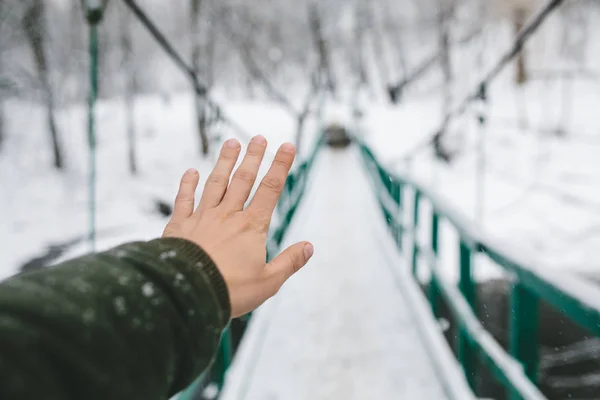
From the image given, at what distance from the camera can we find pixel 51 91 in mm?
9023

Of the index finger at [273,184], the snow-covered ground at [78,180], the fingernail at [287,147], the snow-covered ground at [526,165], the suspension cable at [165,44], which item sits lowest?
the snow-covered ground at [526,165]

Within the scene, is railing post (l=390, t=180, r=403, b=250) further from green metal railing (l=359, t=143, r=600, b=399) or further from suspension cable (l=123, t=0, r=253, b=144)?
suspension cable (l=123, t=0, r=253, b=144)

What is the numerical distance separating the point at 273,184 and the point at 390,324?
2.64 meters

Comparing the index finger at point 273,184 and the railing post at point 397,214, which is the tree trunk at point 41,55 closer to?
the railing post at point 397,214

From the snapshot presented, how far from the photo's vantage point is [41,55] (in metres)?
8.44

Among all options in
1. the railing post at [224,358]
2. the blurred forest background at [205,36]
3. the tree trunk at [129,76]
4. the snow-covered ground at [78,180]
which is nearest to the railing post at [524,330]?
the railing post at [224,358]

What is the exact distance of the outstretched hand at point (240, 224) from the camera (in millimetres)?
779

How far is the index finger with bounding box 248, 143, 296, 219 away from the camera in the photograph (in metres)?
0.87

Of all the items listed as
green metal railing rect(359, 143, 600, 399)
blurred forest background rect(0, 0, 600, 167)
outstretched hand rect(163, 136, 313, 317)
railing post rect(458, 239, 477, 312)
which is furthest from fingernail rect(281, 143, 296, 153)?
blurred forest background rect(0, 0, 600, 167)

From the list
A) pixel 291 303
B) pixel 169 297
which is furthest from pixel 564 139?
pixel 169 297

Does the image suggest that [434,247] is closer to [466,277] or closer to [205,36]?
[466,277]

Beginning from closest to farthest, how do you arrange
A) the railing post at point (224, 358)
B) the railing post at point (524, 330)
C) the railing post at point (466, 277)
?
the railing post at point (524, 330) → the railing post at point (466, 277) → the railing post at point (224, 358)

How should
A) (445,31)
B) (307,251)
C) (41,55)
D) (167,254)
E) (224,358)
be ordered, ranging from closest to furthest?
(167,254) < (307,251) < (224,358) < (41,55) < (445,31)

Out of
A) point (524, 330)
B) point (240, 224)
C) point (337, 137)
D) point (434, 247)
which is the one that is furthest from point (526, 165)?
point (240, 224)
